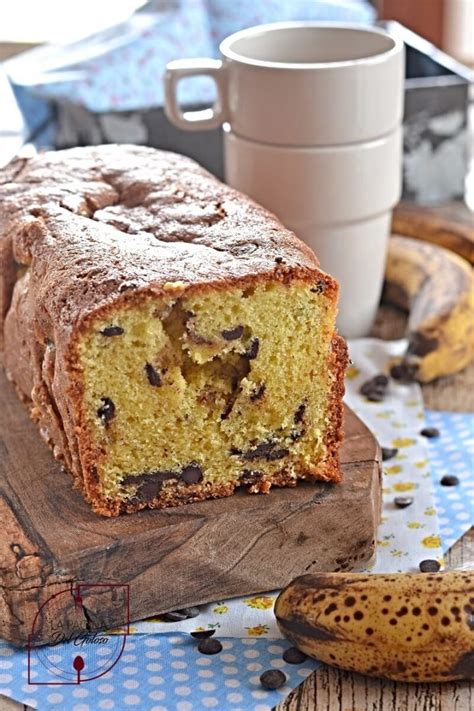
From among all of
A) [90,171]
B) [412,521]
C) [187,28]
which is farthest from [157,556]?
[187,28]

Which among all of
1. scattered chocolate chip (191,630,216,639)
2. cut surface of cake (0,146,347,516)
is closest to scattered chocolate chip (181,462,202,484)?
cut surface of cake (0,146,347,516)

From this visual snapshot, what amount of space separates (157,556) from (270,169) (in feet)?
3.67

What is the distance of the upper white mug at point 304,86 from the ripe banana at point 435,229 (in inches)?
21.6

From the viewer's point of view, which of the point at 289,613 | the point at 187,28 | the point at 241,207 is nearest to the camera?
the point at 289,613

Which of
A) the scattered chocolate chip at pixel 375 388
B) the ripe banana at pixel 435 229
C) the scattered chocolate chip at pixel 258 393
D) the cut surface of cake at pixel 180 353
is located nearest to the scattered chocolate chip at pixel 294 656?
the cut surface of cake at pixel 180 353

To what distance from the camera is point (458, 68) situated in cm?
353

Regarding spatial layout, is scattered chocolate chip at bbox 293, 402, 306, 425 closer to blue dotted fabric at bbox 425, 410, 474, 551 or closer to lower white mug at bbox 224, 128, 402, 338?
blue dotted fabric at bbox 425, 410, 474, 551

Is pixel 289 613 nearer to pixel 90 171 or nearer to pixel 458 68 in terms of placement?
pixel 90 171

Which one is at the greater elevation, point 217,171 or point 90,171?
point 90,171

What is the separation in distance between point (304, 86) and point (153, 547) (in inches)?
46.3

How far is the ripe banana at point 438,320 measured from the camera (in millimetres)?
2705

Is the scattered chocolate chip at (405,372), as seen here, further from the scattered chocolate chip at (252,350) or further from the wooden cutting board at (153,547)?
the scattered chocolate chip at (252,350)

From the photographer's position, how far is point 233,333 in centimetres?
191

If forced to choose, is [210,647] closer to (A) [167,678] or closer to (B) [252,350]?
(A) [167,678]
